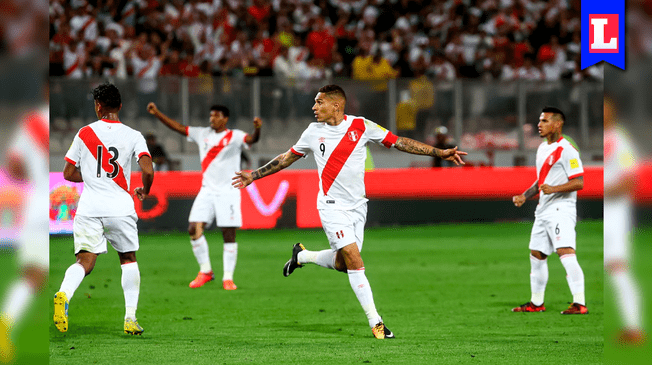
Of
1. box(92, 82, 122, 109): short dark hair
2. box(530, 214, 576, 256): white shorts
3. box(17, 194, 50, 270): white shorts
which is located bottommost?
box(530, 214, 576, 256): white shorts

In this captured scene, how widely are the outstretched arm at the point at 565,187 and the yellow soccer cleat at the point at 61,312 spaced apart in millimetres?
4440

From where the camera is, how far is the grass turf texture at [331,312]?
5.86 metres

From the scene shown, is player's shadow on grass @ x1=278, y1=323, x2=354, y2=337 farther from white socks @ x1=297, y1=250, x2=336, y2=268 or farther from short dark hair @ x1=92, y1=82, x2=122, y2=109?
short dark hair @ x1=92, y1=82, x2=122, y2=109

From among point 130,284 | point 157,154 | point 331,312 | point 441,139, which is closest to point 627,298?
point 130,284

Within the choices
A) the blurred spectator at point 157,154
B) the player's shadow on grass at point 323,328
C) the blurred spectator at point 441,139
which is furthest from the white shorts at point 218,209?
the blurred spectator at point 441,139

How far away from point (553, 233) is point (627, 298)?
21.4 feet

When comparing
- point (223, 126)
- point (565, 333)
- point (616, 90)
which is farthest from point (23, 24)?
point (223, 126)

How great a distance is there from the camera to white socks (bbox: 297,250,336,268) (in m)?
7.23

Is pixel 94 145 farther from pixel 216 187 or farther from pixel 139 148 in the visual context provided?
pixel 216 187

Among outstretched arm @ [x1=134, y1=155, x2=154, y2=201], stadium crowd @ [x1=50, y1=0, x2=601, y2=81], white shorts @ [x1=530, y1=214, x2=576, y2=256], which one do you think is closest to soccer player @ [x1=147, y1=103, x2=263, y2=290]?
outstretched arm @ [x1=134, y1=155, x2=154, y2=201]

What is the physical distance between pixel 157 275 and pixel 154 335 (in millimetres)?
4543

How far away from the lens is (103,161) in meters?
6.43

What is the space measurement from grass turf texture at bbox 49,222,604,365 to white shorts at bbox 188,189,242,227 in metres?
0.84

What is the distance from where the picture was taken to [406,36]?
67.7 ft
